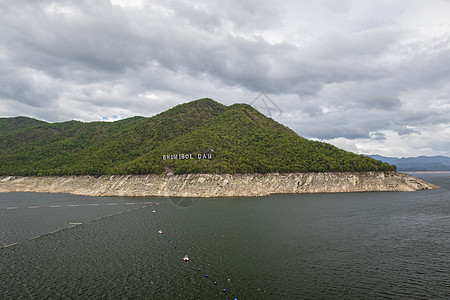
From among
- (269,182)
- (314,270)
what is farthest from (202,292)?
(269,182)

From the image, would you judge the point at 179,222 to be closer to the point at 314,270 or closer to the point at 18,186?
the point at 314,270

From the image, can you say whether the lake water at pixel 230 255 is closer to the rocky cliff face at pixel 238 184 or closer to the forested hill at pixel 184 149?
the rocky cliff face at pixel 238 184

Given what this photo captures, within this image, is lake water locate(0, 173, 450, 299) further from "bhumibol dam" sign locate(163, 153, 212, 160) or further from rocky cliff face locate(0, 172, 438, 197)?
"bhumibol dam" sign locate(163, 153, 212, 160)

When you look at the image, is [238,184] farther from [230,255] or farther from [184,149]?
[230,255]

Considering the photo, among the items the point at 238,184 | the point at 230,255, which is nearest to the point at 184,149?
the point at 238,184

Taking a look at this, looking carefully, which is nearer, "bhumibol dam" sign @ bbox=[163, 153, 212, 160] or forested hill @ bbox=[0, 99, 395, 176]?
forested hill @ bbox=[0, 99, 395, 176]

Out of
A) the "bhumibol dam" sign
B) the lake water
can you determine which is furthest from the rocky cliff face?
the lake water
